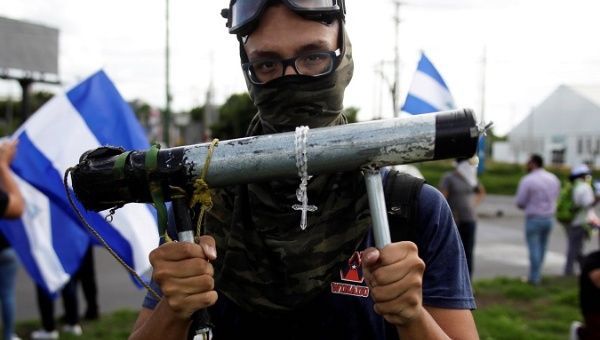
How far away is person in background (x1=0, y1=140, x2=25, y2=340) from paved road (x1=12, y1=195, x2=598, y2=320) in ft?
4.69

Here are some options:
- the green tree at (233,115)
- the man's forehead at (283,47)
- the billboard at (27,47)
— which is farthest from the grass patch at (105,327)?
the green tree at (233,115)

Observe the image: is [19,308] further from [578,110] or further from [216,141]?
[578,110]

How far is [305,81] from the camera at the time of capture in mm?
1598

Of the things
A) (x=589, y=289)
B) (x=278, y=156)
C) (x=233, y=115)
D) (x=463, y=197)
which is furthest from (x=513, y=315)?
(x=233, y=115)

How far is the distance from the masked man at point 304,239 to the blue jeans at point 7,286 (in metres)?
4.00

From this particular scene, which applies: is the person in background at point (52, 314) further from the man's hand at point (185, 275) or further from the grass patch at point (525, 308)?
the man's hand at point (185, 275)

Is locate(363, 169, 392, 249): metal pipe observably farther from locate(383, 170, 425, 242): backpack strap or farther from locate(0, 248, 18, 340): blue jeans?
locate(0, 248, 18, 340): blue jeans

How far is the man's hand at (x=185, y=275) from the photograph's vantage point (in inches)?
50.7

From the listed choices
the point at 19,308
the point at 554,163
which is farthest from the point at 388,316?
the point at 554,163

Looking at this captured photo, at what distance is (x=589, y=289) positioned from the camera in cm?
339

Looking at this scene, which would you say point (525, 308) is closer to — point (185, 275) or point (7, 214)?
point (7, 214)

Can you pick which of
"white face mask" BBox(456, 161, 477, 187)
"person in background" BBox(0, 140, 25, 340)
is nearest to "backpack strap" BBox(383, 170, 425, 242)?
"person in background" BBox(0, 140, 25, 340)

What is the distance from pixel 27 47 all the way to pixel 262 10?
11553mm

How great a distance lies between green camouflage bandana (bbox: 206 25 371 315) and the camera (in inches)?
61.0
